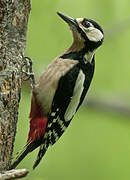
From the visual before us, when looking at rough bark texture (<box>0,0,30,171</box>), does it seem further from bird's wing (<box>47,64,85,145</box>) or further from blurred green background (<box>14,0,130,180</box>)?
blurred green background (<box>14,0,130,180</box>)

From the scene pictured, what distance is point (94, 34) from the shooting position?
4.01 meters

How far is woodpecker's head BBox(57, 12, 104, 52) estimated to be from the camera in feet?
13.1

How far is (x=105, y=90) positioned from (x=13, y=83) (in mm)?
2603

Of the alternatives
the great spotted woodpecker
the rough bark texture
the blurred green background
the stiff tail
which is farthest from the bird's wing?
the blurred green background

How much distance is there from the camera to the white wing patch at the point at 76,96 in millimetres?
3809

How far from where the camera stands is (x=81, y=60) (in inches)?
154

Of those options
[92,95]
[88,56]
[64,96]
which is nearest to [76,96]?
[64,96]

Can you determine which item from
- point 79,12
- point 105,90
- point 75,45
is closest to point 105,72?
point 105,90

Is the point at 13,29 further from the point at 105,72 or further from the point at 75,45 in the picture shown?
the point at 105,72

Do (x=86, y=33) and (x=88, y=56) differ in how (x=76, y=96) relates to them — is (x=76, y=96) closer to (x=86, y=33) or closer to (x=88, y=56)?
(x=88, y=56)

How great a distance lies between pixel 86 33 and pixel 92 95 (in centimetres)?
140

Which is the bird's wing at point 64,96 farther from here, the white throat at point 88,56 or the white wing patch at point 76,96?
the white throat at point 88,56

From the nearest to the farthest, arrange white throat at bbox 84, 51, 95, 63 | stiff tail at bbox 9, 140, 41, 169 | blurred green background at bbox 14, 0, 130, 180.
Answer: stiff tail at bbox 9, 140, 41, 169, white throat at bbox 84, 51, 95, 63, blurred green background at bbox 14, 0, 130, 180

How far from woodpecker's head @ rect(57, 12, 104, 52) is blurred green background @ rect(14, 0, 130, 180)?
2.52ft
